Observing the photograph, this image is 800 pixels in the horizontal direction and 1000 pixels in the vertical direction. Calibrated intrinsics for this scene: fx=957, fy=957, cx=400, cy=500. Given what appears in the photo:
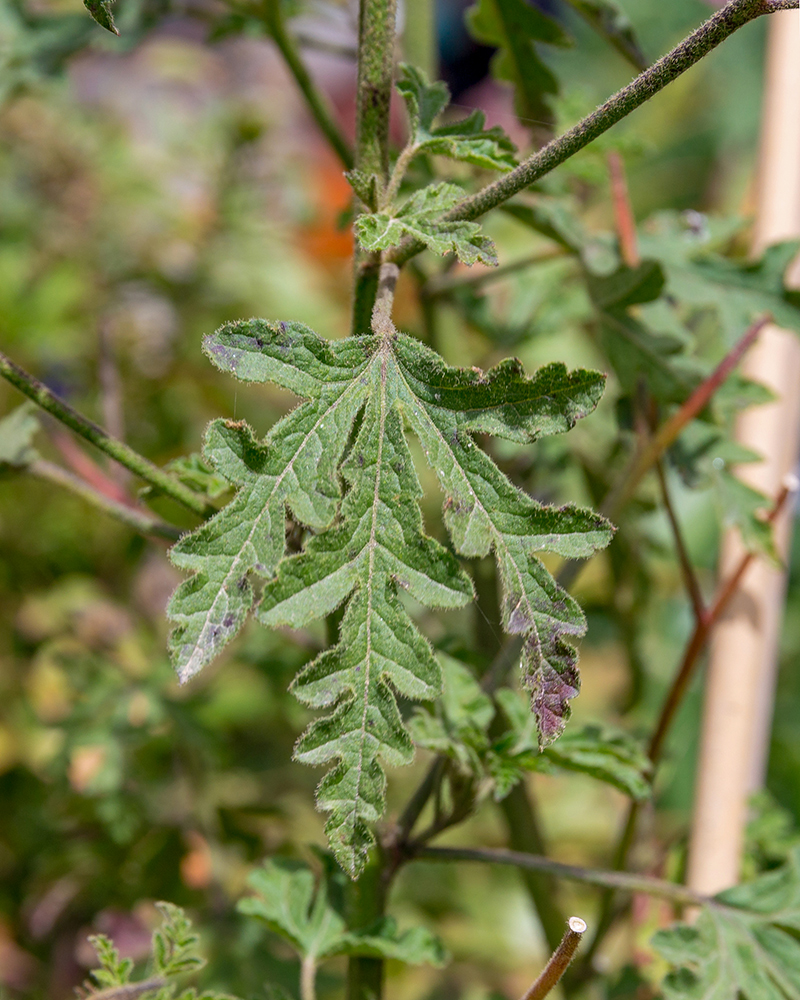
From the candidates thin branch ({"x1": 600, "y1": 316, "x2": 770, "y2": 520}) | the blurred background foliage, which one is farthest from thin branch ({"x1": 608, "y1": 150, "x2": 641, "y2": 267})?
thin branch ({"x1": 600, "y1": 316, "x2": 770, "y2": 520})

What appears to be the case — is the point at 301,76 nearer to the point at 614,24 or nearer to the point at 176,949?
the point at 614,24

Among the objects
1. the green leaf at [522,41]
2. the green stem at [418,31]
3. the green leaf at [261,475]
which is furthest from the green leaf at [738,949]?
the green stem at [418,31]

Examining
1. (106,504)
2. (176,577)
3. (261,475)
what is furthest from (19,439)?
(176,577)

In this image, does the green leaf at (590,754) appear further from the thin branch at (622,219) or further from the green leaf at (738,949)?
the thin branch at (622,219)

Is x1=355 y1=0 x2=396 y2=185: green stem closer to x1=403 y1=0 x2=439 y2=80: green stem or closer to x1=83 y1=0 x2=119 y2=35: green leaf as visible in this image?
x1=83 y1=0 x2=119 y2=35: green leaf

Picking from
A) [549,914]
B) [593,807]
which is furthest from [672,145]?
[549,914]

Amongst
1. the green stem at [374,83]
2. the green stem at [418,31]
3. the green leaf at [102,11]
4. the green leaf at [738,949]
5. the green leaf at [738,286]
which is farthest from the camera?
the green stem at [418,31]
